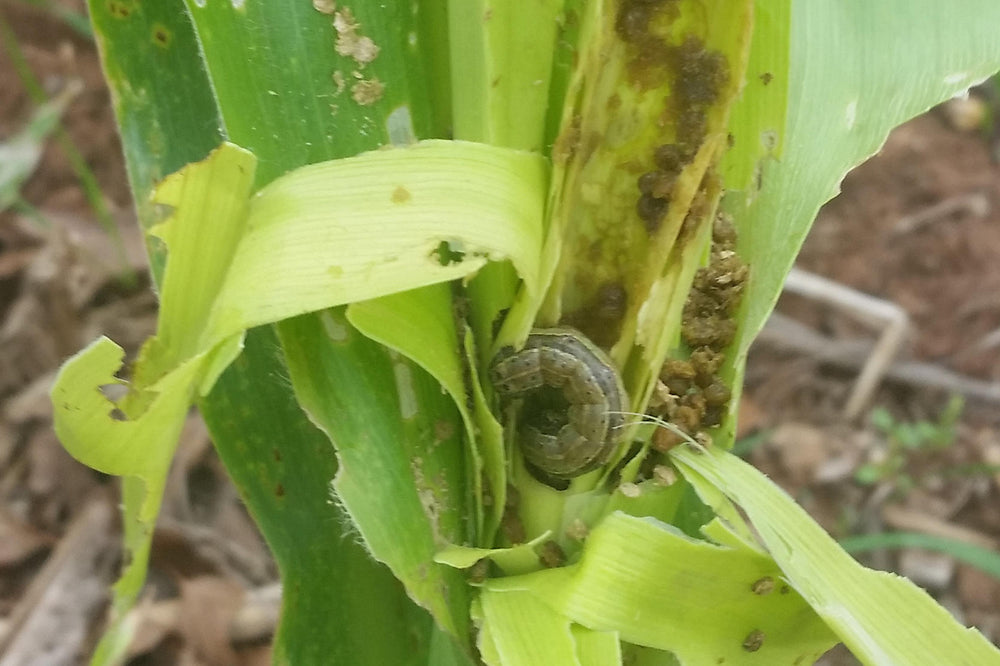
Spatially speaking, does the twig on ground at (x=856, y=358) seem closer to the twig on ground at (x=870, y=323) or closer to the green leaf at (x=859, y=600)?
the twig on ground at (x=870, y=323)

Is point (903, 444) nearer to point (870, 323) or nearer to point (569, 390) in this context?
point (870, 323)

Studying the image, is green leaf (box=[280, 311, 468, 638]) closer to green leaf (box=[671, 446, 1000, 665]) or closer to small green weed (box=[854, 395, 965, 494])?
green leaf (box=[671, 446, 1000, 665])

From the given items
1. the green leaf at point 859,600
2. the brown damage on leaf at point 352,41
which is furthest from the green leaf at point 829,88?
the brown damage on leaf at point 352,41

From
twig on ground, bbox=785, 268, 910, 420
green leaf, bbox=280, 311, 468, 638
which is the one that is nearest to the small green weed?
twig on ground, bbox=785, 268, 910, 420

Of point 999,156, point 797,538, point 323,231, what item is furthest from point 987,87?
point 323,231

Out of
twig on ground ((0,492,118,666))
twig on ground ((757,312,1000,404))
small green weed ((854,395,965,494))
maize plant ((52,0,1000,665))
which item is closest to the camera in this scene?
maize plant ((52,0,1000,665))

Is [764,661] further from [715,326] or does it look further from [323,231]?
[323,231]

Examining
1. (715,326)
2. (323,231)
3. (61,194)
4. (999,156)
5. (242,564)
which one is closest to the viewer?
(323,231)
